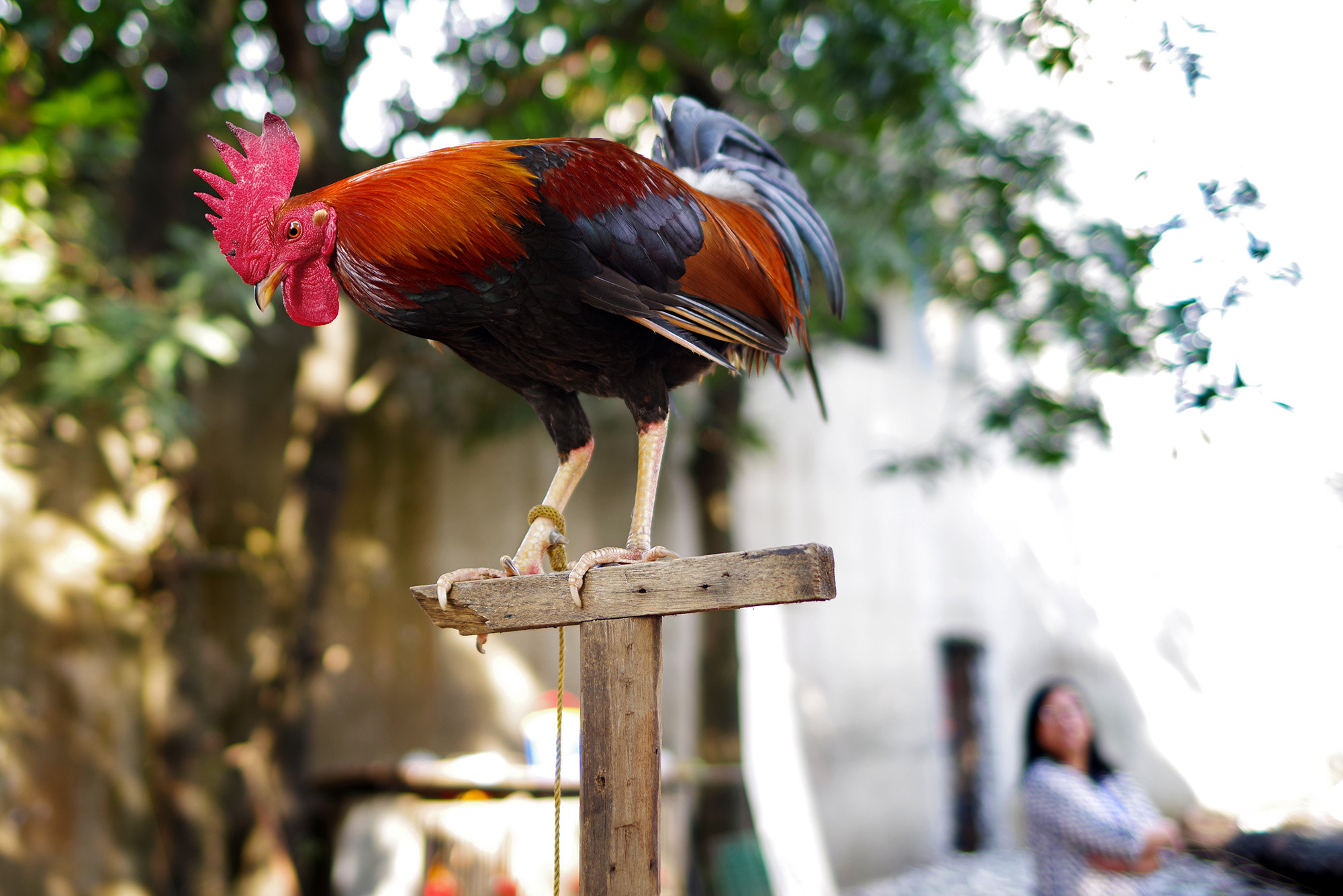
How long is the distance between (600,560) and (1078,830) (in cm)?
214

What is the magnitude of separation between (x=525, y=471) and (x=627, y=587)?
4.56m

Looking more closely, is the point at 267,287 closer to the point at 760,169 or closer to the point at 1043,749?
the point at 760,169

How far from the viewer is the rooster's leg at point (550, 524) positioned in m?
1.92

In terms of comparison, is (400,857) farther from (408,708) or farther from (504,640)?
(504,640)

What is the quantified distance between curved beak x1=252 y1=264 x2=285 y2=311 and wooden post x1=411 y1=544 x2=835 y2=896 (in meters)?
0.70

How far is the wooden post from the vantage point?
162 cm

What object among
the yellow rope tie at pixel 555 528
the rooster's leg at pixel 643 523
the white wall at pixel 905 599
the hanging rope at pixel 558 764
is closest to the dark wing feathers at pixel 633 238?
the rooster's leg at pixel 643 523

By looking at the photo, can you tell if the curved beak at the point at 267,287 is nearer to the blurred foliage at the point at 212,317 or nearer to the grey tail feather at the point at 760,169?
the grey tail feather at the point at 760,169

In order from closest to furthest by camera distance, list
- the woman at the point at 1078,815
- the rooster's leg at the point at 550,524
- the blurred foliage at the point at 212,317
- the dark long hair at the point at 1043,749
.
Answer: the rooster's leg at the point at 550,524, the woman at the point at 1078,815, the dark long hair at the point at 1043,749, the blurred foliage at the point at 212,317

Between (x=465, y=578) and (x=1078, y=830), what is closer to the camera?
(x=465, y=578)

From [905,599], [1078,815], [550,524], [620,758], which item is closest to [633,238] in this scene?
[550,524]

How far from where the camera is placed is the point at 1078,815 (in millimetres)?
2943

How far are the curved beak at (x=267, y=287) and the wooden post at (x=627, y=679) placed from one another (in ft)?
2.29

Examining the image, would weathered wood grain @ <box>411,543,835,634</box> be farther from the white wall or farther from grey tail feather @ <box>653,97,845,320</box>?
the white wall
